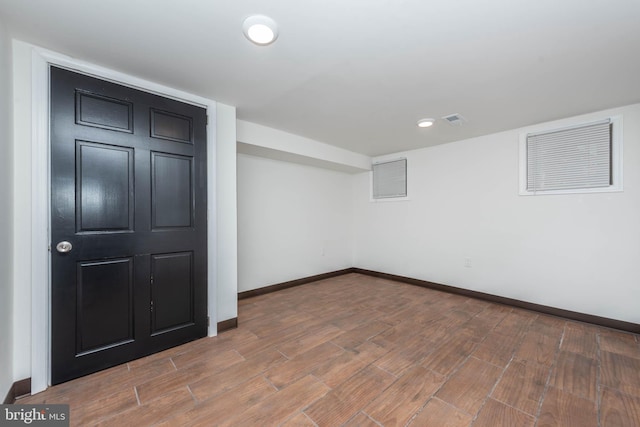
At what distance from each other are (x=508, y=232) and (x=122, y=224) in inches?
167

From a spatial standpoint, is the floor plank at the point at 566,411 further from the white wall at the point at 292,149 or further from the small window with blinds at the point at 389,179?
the white wall at the point at 292,149

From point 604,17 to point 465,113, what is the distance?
4.41 feet

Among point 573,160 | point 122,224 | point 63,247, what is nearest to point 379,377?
point 122,224

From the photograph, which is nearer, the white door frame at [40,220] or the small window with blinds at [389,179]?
the white door frame at [40,220]

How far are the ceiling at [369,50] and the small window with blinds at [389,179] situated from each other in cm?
176

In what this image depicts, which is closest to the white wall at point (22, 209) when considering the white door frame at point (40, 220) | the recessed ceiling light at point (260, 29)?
the white door frame at point (40, 220)

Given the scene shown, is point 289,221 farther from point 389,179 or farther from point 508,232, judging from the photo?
point 508,232

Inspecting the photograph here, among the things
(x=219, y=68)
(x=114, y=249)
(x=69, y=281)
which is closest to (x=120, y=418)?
(x=69, y=281)

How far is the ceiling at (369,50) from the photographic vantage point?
1.38 meters

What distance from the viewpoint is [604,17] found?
1.42 m

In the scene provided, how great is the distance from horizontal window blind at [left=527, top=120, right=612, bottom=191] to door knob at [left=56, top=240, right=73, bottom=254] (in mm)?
4613

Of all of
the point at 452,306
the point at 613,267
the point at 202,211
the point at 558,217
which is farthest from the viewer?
the point at 452,306

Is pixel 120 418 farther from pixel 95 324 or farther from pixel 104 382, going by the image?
pixel 95 324

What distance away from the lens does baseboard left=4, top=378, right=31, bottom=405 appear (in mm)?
1564
